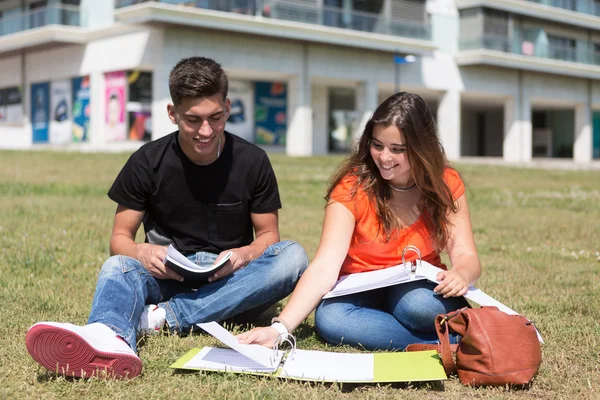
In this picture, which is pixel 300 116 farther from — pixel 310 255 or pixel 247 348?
pixel 247 348

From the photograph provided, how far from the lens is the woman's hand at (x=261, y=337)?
3312mm

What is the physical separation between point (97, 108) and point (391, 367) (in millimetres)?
29652

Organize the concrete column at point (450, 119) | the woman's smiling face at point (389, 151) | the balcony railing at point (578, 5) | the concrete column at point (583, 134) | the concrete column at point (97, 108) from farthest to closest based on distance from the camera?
1. the concrete column at point (583, 134)
2. the balcony railing at point (578, 5)
3. the concrete column at point (450, 119)
4. the concrete column at point (97, 108)
5. the woman's smiling face at point (389, 151)

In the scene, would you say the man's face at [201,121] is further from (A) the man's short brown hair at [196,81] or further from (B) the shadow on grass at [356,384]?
(B) the shadow on grass at [356,384]

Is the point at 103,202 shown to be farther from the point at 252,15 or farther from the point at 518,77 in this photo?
the point at 518,77

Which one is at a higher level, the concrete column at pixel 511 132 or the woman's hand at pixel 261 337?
the concrete column at pixel 511 132

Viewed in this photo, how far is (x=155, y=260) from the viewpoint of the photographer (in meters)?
3.72

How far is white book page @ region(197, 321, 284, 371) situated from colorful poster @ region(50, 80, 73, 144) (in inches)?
1236

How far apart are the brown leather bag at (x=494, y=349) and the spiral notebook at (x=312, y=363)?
5.2 inches

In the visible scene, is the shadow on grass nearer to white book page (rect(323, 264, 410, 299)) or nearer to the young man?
white book page (rect(323, 264, 410, 299))

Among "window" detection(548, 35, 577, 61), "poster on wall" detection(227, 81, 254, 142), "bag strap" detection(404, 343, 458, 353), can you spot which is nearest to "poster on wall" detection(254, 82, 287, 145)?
"poster on wall" detection(227, 81, 254, 142)

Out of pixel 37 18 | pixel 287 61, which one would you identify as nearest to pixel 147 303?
pixel 287 61

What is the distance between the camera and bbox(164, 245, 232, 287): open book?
3.56m

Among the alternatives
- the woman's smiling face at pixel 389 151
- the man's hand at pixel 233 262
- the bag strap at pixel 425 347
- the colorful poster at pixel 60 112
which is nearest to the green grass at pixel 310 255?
the bag strap at pixel 425 347
